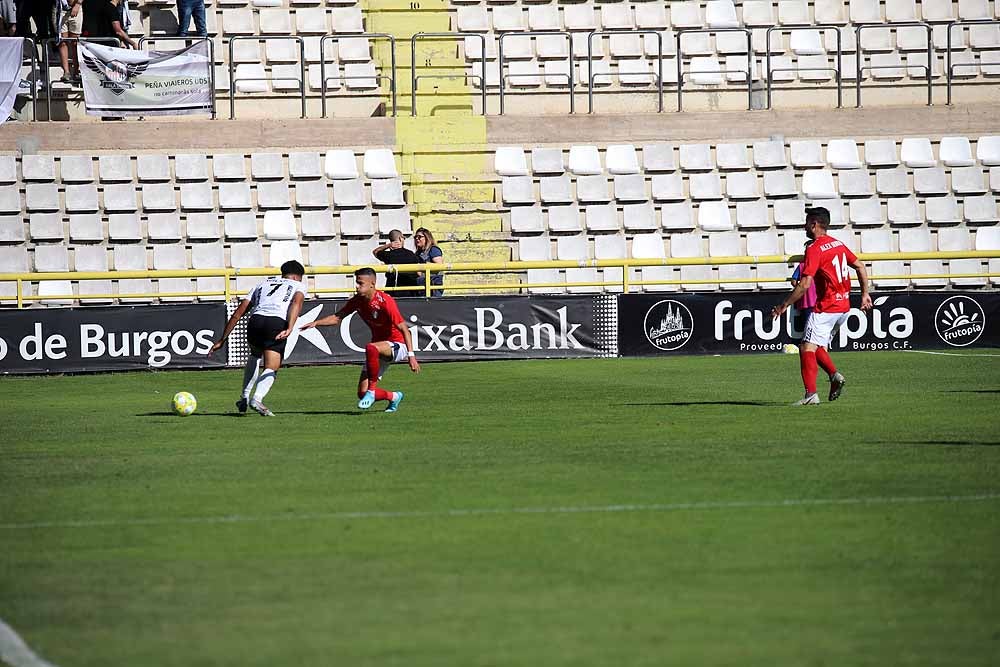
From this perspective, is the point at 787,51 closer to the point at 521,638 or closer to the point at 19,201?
the point at 19,201

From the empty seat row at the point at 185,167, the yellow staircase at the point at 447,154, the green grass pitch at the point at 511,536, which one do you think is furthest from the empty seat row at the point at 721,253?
the green grass pitch at the point at 511,536

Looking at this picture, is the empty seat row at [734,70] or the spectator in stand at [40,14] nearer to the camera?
the spectator in stand at [40,14]

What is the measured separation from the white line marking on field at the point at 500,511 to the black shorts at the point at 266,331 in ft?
21.2

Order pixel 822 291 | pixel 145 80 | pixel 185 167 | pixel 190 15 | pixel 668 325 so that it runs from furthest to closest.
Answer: pixel 190 15 < pixel 185 167 < pixel 145 80 < pixel 668 325 < pixel 822 291

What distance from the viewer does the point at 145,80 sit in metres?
24.3

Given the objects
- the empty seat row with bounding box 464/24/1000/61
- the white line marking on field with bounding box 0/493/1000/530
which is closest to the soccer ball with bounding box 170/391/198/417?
the white line marking on field with bounding box 0/493/1000/530

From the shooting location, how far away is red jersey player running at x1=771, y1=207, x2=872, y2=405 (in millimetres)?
15039

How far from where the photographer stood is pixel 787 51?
29047 millimetres

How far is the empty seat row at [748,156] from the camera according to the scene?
27.0 meters

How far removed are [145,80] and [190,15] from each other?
8.86ft

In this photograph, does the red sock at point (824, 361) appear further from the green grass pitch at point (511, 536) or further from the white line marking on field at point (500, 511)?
the white line marking on field at point (500, 511)

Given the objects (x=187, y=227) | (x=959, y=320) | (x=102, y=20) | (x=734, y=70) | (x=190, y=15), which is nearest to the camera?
(x=959, y=320)

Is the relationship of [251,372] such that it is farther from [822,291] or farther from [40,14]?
[40,14]

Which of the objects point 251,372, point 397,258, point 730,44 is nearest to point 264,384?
point 251,372
